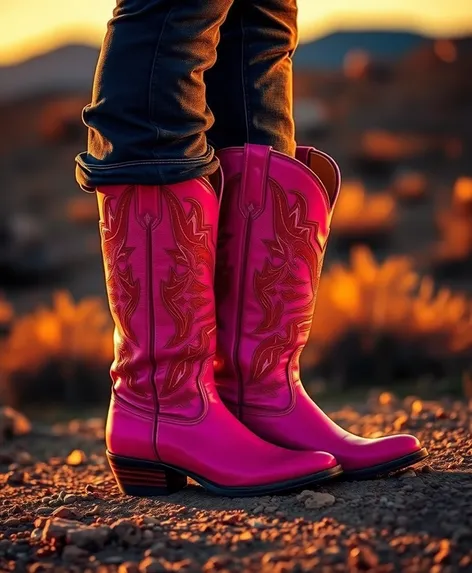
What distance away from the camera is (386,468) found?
6.45 ft

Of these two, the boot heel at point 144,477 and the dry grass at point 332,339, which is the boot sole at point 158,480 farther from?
the dry grass at point 332,339

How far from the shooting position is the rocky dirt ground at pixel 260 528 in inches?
60.1

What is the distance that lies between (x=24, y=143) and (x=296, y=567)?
824 inches

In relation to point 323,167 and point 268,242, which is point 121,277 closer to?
point 268,242

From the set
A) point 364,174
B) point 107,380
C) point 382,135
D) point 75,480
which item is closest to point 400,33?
point 382,135

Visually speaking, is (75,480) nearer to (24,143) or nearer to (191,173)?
(191,173)

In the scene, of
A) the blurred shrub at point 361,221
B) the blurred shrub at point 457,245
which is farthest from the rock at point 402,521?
the blurred shrub at point 361,221

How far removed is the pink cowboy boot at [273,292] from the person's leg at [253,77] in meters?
0.06

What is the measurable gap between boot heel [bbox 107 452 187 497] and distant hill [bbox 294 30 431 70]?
25.3m

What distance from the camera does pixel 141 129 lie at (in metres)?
1.79

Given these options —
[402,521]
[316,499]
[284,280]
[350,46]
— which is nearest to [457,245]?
[284,280]

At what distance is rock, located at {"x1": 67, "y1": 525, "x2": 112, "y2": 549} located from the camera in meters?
1.66

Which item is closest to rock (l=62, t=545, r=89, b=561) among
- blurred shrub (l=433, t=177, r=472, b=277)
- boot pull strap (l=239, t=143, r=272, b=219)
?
boot pull strap (l=239, t=143, r=272, b=219)

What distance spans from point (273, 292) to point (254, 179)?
0.84 ft
